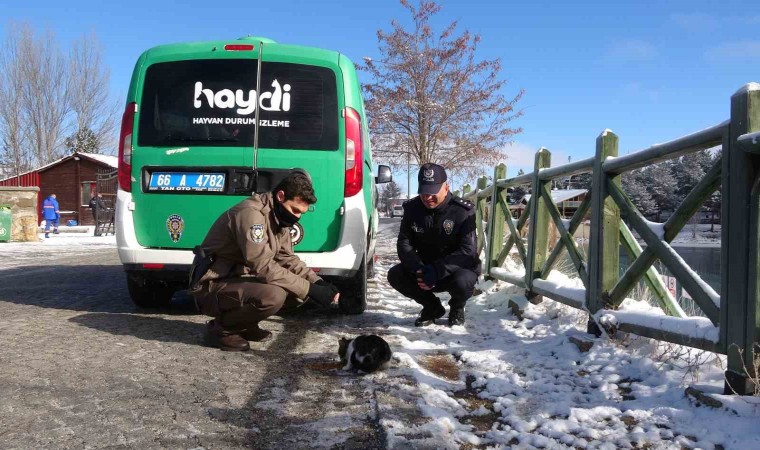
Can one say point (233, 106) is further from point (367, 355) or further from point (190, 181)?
point (367, 355)

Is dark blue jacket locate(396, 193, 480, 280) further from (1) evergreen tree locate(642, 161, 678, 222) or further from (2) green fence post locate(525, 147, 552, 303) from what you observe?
(1) evergreen tree locate(642, 161, 678, 222)

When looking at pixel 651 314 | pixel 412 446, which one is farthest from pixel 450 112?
pixel 412 446

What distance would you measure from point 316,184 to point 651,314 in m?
2.68

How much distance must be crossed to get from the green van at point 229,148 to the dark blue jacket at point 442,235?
45 cm

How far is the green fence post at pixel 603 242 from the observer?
12.9 feet

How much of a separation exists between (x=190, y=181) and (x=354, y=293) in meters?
1.77

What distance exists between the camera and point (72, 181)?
36188 mm

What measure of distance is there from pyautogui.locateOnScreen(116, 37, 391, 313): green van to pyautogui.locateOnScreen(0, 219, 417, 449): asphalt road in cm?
66

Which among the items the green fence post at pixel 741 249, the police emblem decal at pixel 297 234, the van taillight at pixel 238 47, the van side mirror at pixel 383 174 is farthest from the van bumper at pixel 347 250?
the green fence post at pixel 741 249

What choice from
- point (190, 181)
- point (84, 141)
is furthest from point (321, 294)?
point (84, 141)

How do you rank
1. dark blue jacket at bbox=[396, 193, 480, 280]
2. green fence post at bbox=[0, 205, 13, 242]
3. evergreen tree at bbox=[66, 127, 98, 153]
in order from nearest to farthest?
1. dark blue jacket at bbox=[396, 193, 480, 280]
2. green fence post at bbox=[0, 205, 13, 242]
3. evergreen tree at bbox=[66, 127, 98, 153]

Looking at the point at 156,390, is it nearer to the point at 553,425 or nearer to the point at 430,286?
the point at 553,425

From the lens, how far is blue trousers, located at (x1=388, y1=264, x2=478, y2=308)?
15.8ft

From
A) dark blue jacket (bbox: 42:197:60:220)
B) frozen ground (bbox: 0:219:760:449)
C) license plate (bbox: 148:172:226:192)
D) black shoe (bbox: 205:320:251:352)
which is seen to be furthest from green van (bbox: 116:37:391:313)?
dark blue jacket (bbox: 42:197:60:220)
